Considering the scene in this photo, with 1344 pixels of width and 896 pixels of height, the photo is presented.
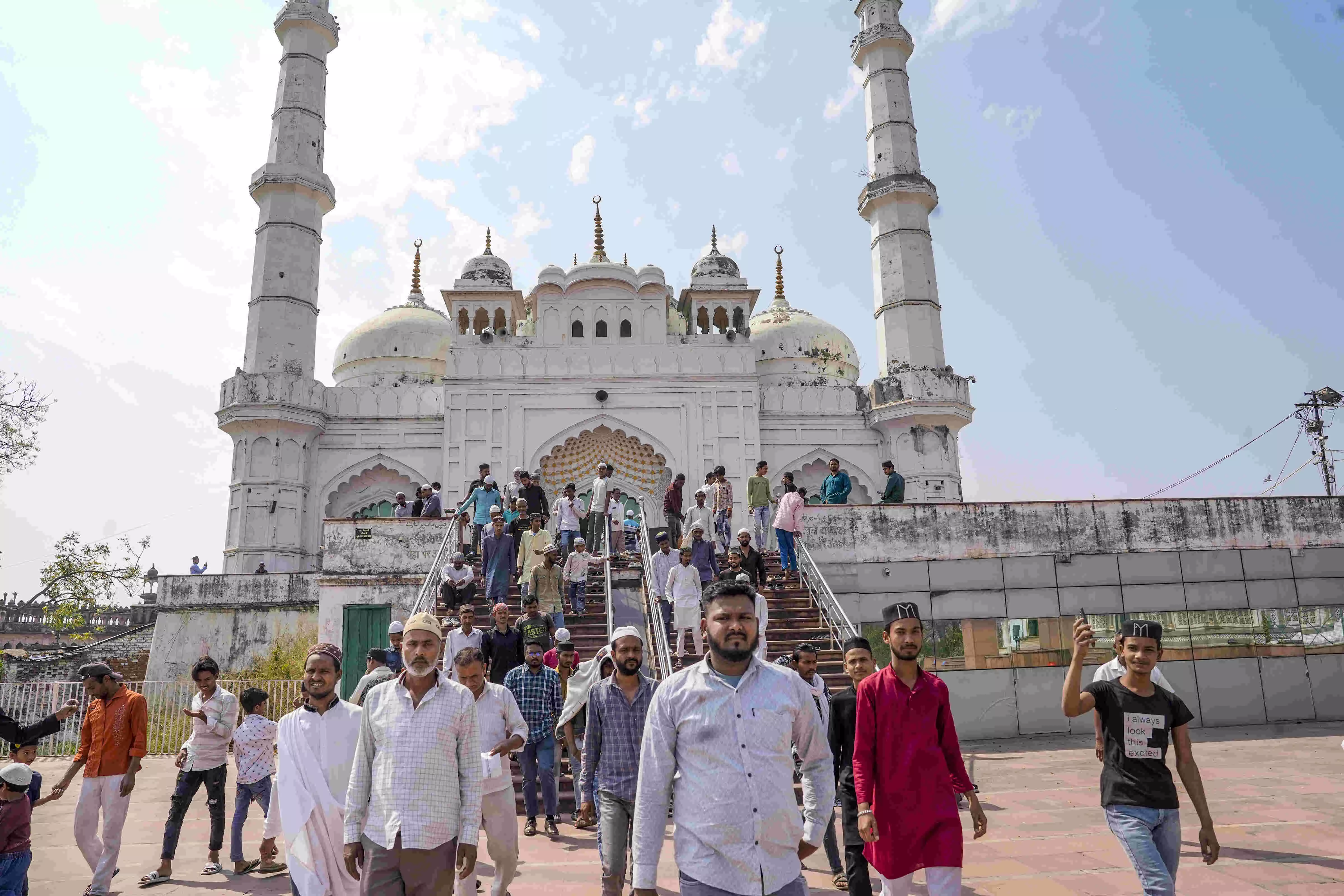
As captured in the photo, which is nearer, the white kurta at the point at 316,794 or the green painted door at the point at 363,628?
the white kurta at the point at 316,794

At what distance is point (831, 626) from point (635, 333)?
12793mm

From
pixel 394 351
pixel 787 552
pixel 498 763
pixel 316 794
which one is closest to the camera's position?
pixel 316 794

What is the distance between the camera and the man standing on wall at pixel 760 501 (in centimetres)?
1292

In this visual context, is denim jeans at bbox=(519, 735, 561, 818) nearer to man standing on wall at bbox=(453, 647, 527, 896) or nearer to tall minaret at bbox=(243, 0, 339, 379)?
man standing on wall at bbox=(453, 647, 527, 896)

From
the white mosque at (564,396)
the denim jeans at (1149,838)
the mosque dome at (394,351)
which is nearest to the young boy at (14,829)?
the denim jeans at (1149,838)

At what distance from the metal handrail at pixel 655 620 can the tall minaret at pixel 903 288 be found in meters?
8.60

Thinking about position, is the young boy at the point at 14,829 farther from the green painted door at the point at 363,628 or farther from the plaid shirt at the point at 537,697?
the green painted door at the point at 363,628

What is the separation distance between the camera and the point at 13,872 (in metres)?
4.25

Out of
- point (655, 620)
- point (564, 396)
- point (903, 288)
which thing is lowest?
point (655, 620)

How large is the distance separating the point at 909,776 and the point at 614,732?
5.17 feet

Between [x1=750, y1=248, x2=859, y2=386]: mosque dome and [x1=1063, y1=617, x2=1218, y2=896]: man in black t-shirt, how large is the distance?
22.8 m

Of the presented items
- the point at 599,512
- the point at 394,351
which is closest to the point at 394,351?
the point at 394,351

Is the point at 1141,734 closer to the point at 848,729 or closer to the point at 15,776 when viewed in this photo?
the point at 848,729

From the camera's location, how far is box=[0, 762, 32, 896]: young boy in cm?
421
